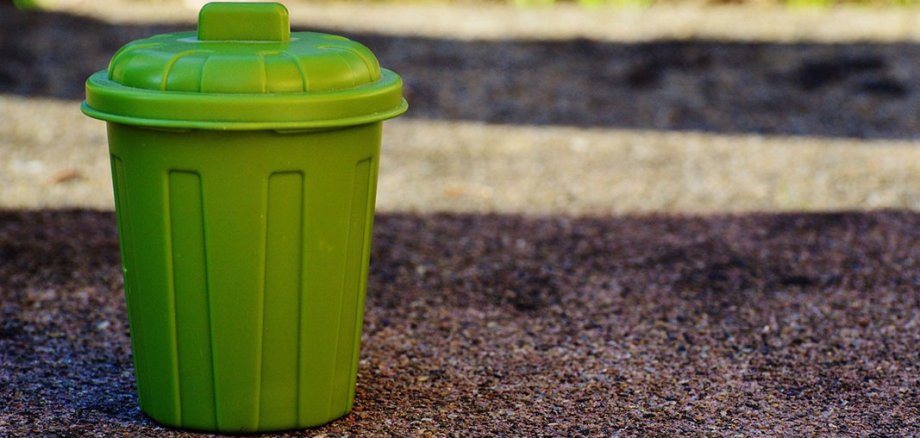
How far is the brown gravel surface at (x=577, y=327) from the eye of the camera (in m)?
3.00

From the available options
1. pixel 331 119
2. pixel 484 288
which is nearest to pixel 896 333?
pixel 484 288

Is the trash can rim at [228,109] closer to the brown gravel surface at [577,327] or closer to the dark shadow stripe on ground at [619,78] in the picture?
the brown gravel surface at [577,327]

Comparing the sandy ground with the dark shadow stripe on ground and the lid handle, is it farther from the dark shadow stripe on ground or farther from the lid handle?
the lid handle

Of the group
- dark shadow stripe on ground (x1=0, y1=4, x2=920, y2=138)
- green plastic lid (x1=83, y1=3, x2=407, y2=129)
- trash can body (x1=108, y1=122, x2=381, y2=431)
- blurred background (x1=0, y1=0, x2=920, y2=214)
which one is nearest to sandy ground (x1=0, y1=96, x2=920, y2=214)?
blurred background (x1=0, y1=0, x2=920, y2=214)

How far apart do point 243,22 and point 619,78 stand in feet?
15.3

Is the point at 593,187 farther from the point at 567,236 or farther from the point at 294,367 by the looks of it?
the point at 294,367

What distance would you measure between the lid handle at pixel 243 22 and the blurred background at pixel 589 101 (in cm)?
241

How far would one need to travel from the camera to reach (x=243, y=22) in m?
2.66

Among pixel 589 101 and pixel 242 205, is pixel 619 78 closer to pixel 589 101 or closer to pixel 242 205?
pixel 589 101

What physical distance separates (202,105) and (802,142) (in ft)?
14.2

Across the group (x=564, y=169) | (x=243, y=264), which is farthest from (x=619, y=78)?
(x=243, y=264)

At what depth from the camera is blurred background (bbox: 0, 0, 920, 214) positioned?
209 inches

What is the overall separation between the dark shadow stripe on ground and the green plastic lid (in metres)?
3.87

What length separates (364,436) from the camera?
2.86 metres
